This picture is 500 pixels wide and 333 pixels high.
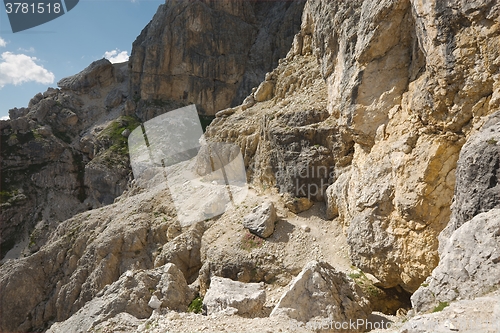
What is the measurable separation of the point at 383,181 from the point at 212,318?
10.5 m

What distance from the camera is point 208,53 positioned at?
76.8 m

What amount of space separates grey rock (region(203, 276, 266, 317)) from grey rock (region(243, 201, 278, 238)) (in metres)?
6.94

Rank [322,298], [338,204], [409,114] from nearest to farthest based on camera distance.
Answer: [322,298] → [409,114] → [338,204]

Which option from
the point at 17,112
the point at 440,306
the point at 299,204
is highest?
the point at 17,112

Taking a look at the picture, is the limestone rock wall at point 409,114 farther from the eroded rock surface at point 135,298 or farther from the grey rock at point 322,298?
the eroded rock surface at point 135,298

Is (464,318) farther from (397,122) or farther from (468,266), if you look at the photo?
(397,122)

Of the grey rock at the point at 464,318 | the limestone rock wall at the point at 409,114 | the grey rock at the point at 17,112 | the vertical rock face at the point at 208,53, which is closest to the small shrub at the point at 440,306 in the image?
the grey rock at the point at 464,318

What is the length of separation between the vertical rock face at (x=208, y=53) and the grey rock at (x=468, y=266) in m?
65.6

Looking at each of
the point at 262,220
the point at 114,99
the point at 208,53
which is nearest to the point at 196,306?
the point at 262,220

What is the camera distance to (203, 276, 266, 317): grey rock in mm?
15000

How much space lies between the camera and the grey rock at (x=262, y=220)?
78.5 ft

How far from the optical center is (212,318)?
13734mm

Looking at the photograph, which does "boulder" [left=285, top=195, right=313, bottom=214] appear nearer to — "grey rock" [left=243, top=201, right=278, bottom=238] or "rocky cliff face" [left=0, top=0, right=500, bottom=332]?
"rocky cliff face" [left=0, top=0, right=500, bottom=332]

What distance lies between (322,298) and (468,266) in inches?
253
